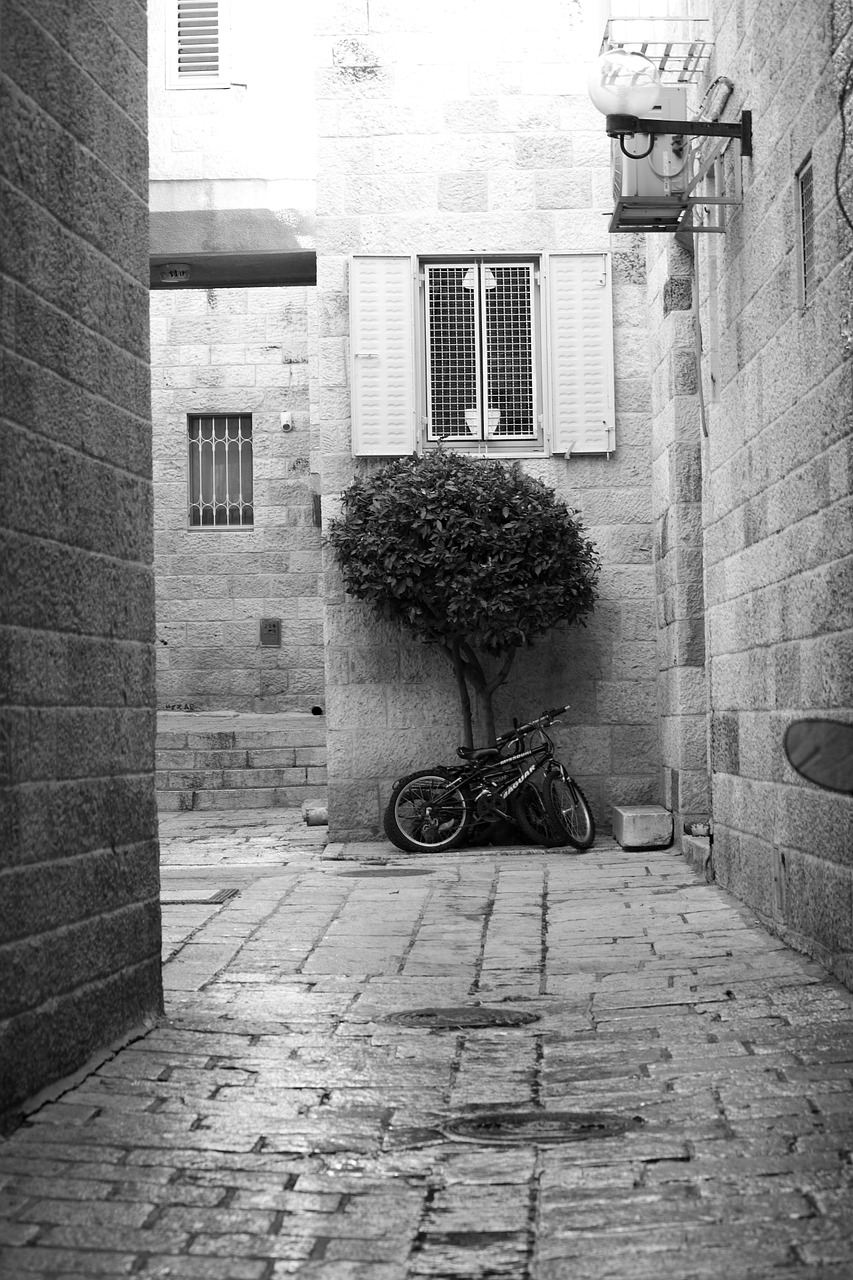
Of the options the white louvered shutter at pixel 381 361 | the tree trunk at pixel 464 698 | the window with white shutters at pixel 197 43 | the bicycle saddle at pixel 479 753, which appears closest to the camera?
the bicycle saddle at pixel 479 753

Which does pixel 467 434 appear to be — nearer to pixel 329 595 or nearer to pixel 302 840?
pixel 329 595

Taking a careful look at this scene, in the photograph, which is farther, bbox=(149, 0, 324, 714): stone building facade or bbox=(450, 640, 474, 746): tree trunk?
Result: bbox=(149, 0, 324, 714): stone building facade

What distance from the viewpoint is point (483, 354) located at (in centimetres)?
1052

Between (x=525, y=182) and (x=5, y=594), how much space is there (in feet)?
24.9

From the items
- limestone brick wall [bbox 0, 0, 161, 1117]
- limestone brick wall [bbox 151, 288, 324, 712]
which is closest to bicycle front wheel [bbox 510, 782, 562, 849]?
limestone brick wall [bbox 0, 0, 161, 1117]

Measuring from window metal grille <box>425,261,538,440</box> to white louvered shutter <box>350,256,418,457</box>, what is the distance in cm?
20

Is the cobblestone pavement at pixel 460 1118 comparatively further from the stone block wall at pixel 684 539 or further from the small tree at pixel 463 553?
the small tree at pixel 463 553

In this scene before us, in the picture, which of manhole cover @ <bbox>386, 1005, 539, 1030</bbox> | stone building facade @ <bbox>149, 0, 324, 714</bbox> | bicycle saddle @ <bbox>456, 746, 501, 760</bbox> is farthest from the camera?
stone building facade @ <bbox>149, 0, 324, 714</bbox>

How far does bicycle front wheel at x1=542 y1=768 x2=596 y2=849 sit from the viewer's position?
31.3ft

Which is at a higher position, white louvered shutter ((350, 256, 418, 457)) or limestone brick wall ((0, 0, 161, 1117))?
white louvered shutter ((350, 256, 418, 457))

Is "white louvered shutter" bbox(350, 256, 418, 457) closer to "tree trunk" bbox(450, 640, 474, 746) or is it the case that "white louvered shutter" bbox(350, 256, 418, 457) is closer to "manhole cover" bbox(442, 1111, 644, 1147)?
"tree trunk" bbox(450, 640, 474, 746)

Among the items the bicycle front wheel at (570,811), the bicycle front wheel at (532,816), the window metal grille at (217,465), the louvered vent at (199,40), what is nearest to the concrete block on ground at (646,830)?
the bicycle front wheel at (570,811)

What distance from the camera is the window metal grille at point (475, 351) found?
10.5 metres

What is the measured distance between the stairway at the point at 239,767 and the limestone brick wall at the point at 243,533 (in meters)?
1.88
